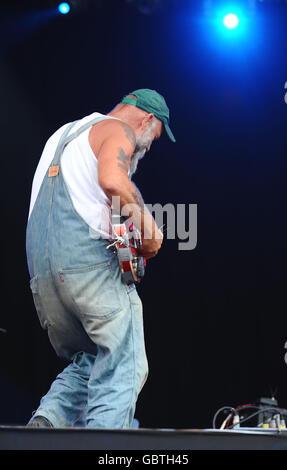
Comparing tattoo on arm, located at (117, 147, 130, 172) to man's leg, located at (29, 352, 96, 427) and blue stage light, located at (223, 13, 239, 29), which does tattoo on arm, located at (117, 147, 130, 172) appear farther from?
blue stage light, located at (223, 13, 239, 29)

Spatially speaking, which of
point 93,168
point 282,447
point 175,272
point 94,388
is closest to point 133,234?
point 93,168

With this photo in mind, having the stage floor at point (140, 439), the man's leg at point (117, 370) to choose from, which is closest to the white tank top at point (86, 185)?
the man's leg at point (117, 370)

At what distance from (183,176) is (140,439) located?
12.8 ft

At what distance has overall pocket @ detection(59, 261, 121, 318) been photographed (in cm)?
188

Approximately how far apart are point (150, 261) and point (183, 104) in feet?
4.77

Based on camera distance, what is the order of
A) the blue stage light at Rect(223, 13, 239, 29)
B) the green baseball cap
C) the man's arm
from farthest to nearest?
the blue stage light at Rect(223, 13, 239, 29) < the green baseball cap < the man's arm

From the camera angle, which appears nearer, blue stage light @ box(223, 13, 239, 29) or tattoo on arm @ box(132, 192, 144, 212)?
tattoo on arm @ box(132, 192, 144, 212)

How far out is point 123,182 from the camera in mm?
1870

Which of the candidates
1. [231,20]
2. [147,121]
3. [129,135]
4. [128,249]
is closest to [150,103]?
[147,121]

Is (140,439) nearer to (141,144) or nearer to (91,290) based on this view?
(91,290)

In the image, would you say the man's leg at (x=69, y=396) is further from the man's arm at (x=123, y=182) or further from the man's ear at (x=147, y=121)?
the man's ear at (x=147, y=121)

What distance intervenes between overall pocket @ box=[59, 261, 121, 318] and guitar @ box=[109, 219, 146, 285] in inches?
2.7

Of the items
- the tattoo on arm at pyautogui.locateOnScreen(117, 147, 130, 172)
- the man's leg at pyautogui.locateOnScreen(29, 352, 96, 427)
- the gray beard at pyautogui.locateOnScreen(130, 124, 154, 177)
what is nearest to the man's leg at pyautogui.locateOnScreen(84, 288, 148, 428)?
the man's leg at pyautogui.locateOnScreen(29, 352, 96, 427)

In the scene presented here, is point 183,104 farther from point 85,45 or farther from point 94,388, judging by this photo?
point 94,388
